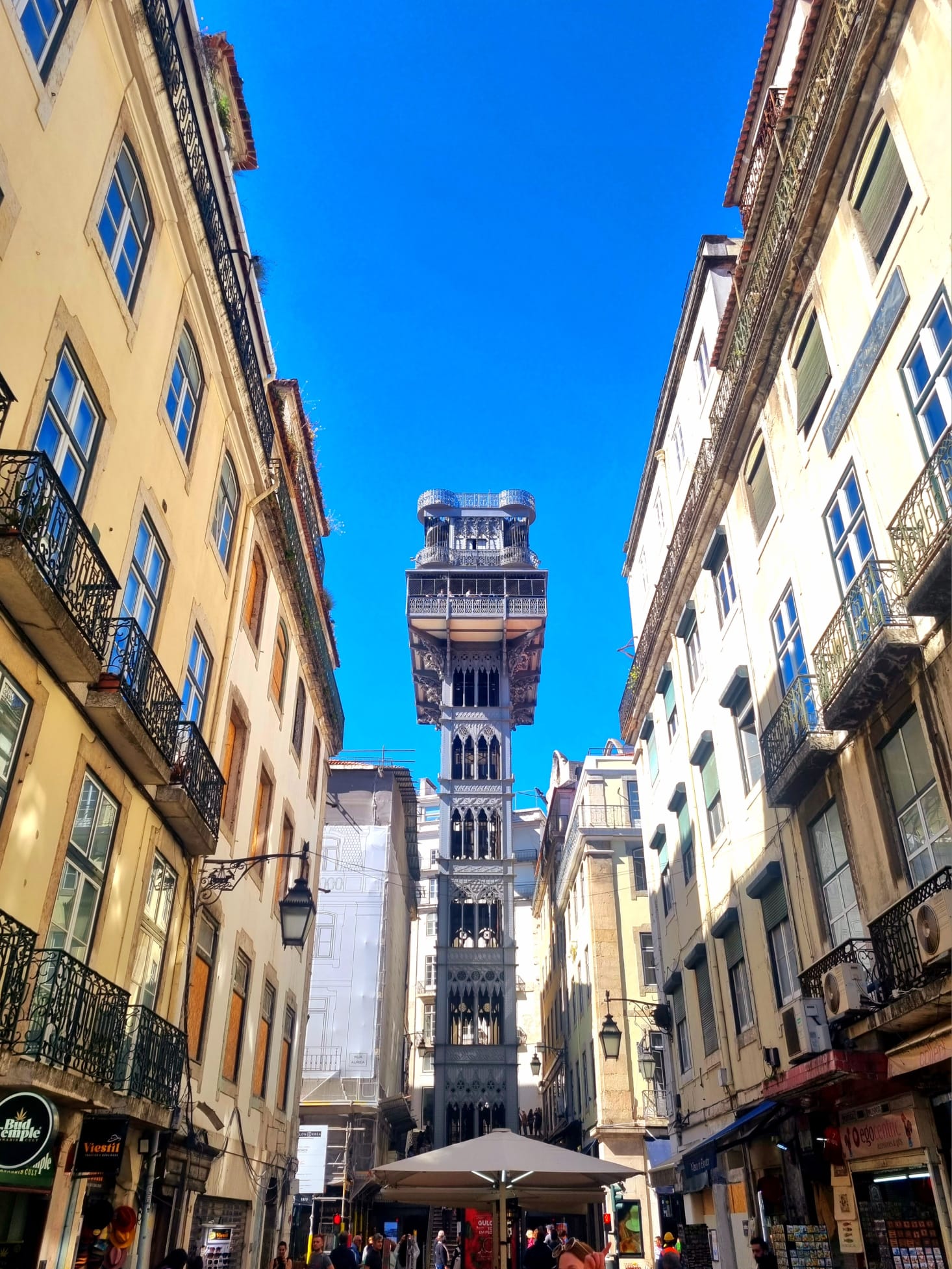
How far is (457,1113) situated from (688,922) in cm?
2676

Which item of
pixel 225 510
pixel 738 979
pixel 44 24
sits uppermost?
pixel 225 510

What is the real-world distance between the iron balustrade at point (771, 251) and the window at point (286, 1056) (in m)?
11.3

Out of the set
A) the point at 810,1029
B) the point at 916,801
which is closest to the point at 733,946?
the point at 810,1029

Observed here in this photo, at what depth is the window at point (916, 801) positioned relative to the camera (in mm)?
9672

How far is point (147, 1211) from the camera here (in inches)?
414

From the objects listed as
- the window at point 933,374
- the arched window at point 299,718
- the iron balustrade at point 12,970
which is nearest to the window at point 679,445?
the arched window at point 299,718

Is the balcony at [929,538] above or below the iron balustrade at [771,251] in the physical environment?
below

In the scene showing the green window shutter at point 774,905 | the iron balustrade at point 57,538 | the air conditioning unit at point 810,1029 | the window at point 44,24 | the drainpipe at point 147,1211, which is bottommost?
the drainpipe at point 147,1211

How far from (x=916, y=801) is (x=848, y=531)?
3.58 meters

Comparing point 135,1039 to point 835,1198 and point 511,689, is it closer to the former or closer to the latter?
point 835,1198

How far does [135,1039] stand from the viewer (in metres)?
10.0

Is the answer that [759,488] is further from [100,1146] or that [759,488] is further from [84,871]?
[100,1146]

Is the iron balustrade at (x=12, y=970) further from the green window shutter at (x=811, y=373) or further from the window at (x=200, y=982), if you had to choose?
the green window shutter at (x=811, y=373)

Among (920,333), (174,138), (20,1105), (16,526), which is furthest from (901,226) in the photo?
(20,1105)
